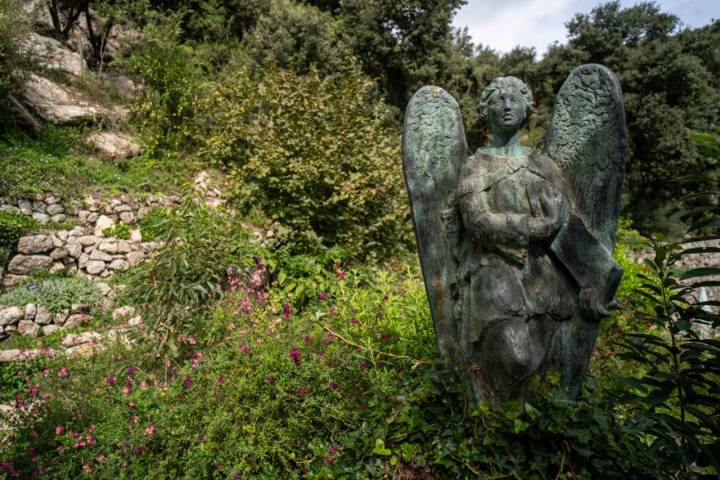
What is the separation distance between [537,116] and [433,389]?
1573 centimetres

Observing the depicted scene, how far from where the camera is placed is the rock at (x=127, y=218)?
23.2 feet

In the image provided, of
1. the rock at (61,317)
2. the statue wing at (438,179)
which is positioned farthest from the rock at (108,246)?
the statue wing at (438,179)

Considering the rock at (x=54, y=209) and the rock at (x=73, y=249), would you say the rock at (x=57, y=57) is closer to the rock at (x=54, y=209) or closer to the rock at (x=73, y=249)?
the rock at (x=54, y=209)

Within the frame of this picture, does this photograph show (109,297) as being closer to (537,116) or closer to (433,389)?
(433,389)

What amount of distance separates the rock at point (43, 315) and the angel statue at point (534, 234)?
521cm

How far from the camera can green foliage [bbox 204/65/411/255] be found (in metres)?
5.80

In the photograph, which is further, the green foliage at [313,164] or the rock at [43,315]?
the green foliage at [313,164]

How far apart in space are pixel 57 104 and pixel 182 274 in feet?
21.7

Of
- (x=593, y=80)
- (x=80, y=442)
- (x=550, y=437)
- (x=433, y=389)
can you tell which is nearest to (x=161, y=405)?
(x=80, y=442)

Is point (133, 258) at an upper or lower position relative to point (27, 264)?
lower

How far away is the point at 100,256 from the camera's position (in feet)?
21.0

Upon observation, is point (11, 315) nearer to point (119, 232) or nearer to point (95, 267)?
point (95, 267)

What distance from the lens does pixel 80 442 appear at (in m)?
2.61

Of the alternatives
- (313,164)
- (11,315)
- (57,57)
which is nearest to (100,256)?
(11,315)
